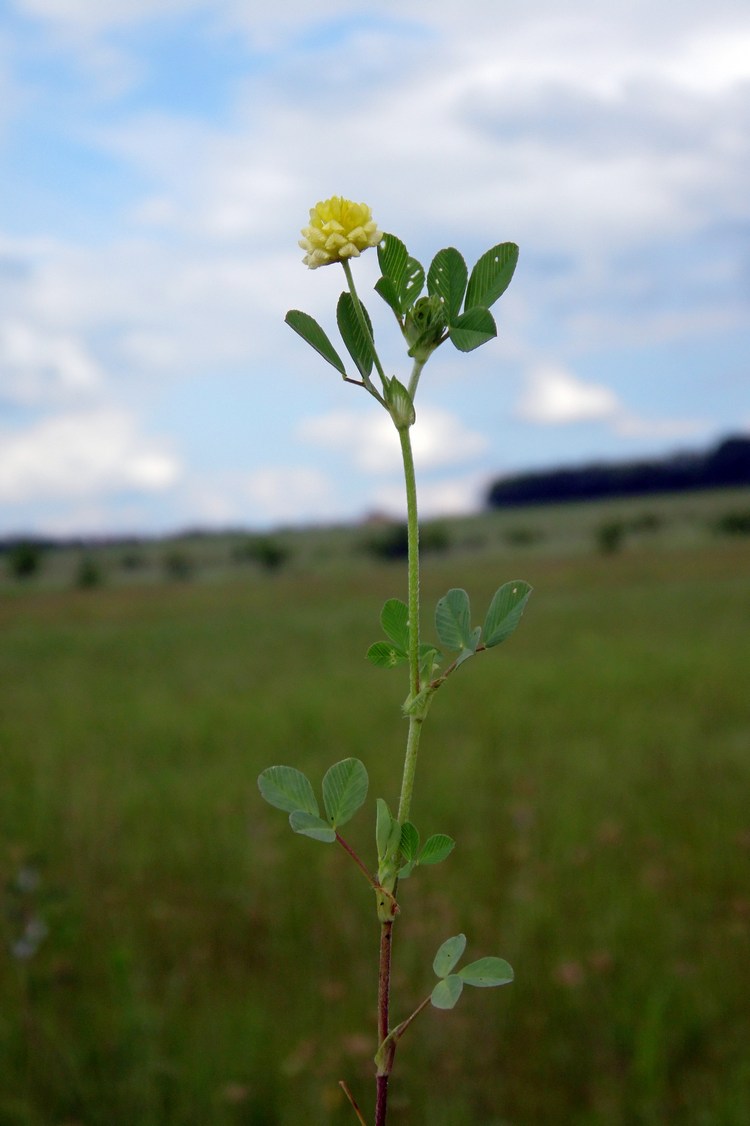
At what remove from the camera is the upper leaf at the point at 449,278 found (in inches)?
16.6

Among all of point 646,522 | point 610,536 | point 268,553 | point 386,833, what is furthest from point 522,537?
point 386,833

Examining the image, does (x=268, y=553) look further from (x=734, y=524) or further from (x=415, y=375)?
(x=415, y=375)

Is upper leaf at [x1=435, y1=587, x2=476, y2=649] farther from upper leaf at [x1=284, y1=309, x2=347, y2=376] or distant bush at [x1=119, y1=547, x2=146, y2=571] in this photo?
distant bush at [x1=119, y1=547, x2=146, y2=571]

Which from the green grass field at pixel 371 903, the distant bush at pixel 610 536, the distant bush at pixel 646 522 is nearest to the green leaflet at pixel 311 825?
the green grass field at pixel 371 903

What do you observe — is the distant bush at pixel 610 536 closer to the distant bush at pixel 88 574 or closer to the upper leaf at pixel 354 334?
the distant bush at pixel 88 574

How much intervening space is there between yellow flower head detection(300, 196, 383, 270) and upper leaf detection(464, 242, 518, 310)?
69 millimetres

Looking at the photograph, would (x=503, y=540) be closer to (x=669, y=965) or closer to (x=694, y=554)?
(x=694, y=554)

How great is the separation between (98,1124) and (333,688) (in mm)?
6006

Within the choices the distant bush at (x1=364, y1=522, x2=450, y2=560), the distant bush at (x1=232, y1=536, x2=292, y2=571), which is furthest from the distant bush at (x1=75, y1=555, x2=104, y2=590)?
the distant bush at (x1=364, y1=522, x2=450, y2=560)

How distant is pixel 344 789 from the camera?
458 mm

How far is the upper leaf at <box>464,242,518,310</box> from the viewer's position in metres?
0.44

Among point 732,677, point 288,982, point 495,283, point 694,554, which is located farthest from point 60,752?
point 694,554

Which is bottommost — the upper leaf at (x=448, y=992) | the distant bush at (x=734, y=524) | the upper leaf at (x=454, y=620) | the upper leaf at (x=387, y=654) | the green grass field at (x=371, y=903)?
the green grass field at (x=371, y=903)

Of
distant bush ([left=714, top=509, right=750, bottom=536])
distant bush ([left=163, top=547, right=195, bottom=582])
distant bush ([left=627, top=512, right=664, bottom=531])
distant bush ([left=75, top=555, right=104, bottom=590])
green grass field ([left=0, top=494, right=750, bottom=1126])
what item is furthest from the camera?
distant bush ([left=163, top=547, right=195, bottom=582])
